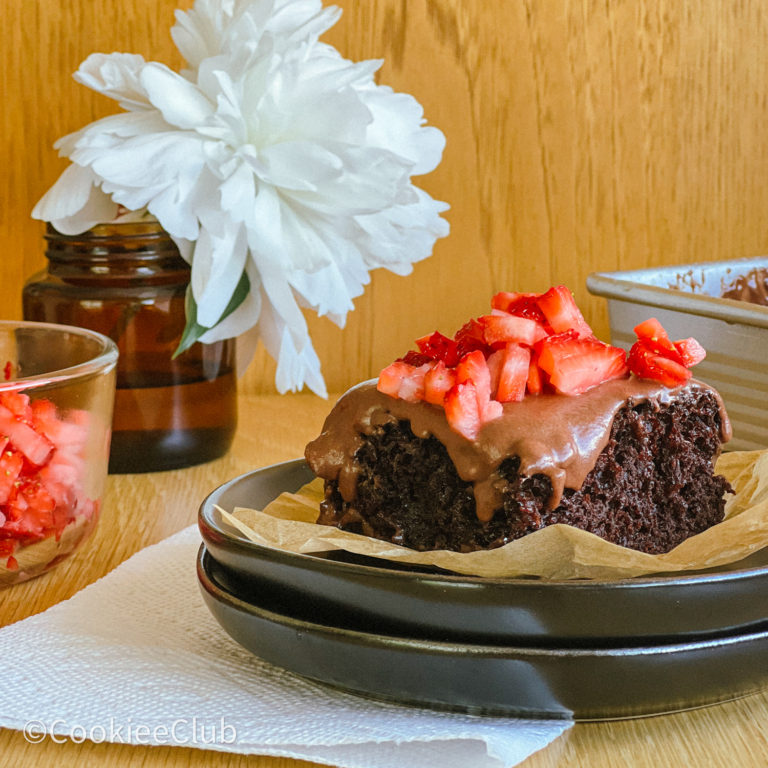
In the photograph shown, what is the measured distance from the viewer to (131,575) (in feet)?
2.83

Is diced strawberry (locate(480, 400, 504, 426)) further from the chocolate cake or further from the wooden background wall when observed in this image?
the wooden background wall

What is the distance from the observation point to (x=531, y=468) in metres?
0.71


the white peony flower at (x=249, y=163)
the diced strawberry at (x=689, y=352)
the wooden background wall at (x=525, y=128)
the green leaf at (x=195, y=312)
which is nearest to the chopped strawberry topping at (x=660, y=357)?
the diced strawberry at (x=689, y=352)

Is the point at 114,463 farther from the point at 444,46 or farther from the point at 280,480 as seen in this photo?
the point at 444,46

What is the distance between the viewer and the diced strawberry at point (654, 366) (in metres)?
0.81

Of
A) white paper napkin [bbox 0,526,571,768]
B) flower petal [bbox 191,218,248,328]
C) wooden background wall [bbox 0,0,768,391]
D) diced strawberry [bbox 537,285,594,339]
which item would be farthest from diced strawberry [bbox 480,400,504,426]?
wooden background wall [bbox 0,0,768,391]

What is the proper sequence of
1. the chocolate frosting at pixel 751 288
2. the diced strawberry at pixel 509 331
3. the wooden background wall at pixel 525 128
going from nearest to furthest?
the diced strawberry at pixel 509 331, the chocolate frosting at pixel 751 288, the wooden background wall at pixel 525 128

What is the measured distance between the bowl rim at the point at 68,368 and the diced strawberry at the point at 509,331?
330 millimetres

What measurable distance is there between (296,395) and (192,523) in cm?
62

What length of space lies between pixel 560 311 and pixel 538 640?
319 millimetres

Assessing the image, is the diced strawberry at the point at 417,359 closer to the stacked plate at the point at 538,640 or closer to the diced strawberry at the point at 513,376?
the diced strawberry at the point at 513,376

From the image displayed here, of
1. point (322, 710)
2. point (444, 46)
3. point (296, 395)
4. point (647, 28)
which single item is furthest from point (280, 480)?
point (647, 28)

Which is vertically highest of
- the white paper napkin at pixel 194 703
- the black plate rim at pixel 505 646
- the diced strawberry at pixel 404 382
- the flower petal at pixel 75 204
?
the flower petal at pixel 75 204

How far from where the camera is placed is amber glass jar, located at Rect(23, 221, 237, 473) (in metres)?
1.21
